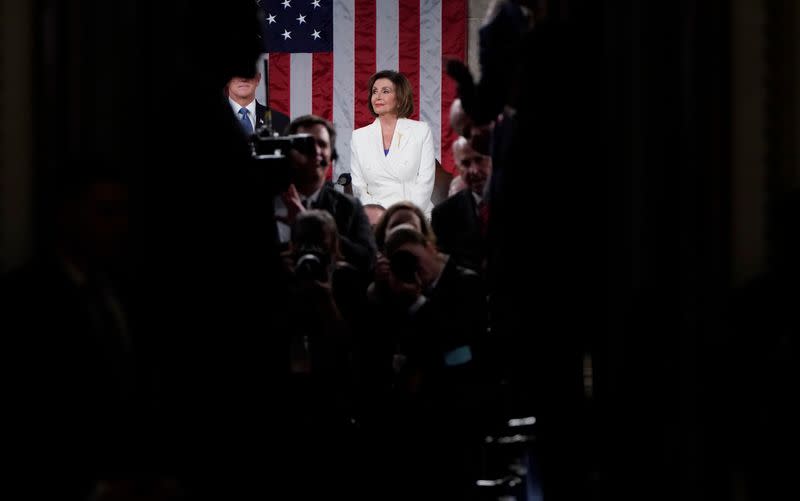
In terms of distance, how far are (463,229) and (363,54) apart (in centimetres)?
478

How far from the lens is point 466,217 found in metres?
4.54

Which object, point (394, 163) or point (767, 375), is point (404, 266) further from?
point (394, 163)

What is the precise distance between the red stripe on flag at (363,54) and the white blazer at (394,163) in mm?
1699

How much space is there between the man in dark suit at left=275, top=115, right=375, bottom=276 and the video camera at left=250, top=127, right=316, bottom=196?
0.41 m

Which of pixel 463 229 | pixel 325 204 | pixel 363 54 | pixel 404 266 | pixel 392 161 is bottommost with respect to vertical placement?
pixel 404 266

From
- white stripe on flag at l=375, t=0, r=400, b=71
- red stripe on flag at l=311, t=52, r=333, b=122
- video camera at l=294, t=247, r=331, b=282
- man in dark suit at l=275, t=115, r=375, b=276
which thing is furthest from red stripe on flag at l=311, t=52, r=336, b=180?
video camera at l=294, t=247, r=331, b=282

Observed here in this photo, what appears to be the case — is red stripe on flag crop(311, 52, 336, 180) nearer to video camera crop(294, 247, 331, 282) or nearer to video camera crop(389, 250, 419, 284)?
video camera crop(389, 250, 419, 284)

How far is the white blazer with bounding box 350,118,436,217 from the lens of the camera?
23.8 feet

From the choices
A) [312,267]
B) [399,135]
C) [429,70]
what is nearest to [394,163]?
[399,135]

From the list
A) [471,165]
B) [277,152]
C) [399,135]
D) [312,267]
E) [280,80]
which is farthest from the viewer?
[280,80]

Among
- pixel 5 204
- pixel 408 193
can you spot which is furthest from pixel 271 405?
pixel 408 193

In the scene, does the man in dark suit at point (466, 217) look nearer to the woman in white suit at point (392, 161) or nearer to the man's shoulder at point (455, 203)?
the man's shoulder at point (455, 203)

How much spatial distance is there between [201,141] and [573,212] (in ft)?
3.47

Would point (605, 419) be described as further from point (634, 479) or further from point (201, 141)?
point (201, 141)
